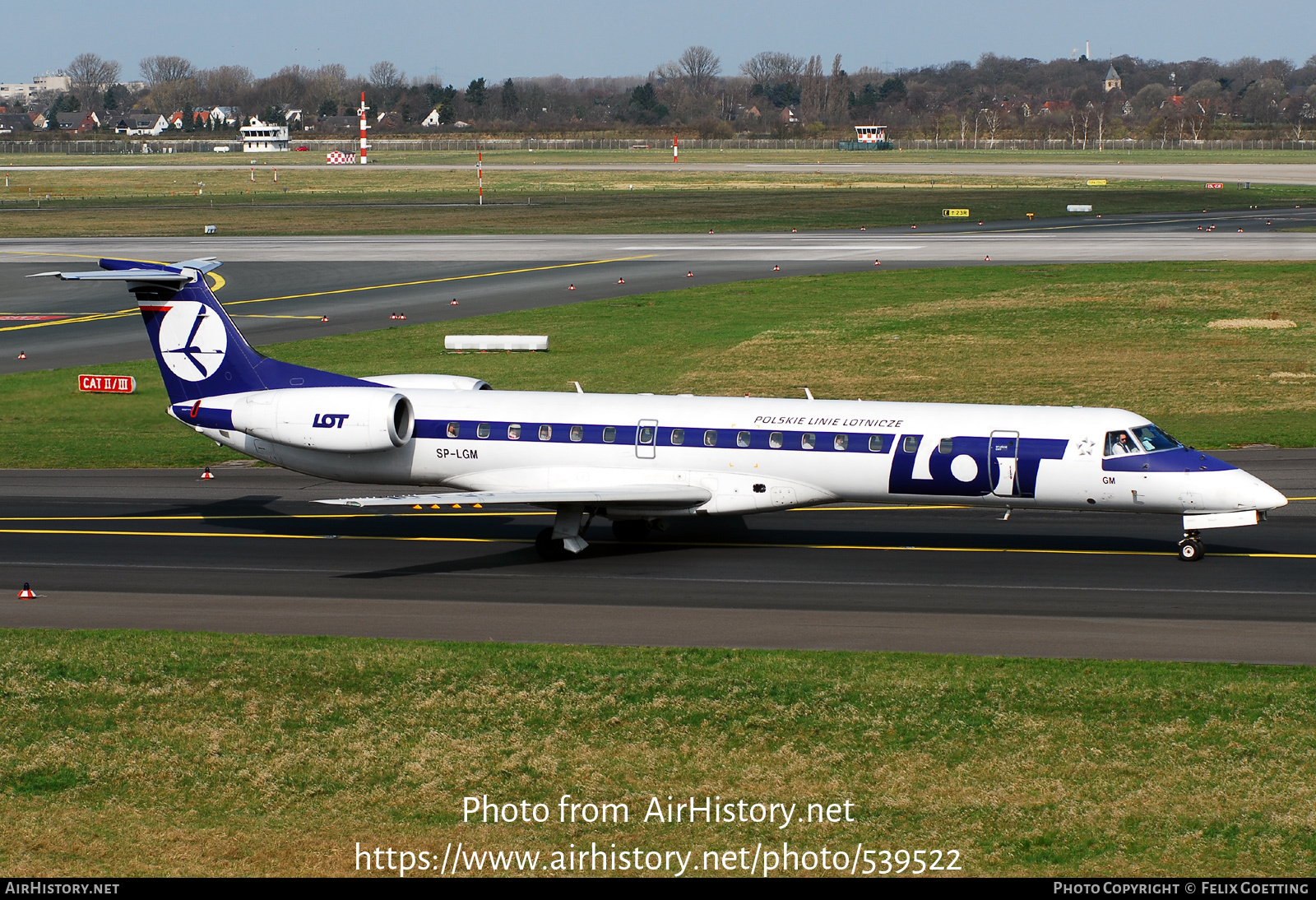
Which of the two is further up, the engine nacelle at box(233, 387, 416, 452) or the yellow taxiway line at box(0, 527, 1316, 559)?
the engine nacelle at box(233, 387, 416, 452)

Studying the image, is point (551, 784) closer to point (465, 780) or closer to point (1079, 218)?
point (465, 780)

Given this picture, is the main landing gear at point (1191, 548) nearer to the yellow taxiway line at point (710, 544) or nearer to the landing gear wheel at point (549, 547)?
the yellow taxiway line at point (710, 544)

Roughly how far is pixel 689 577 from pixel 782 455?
3206 mm

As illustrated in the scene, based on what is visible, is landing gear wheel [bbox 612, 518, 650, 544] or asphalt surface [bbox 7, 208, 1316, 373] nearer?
landing gear wheel [bbox 612, 518, 650, 544]

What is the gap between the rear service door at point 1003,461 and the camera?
27.2 metres

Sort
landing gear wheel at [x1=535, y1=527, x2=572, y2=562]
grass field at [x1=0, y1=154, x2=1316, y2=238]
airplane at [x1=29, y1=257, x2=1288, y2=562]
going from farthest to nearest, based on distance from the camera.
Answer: grass field at [x1=0, y1=154, x2=1316, y2=238], landing gear wheel at [x1=535, y1=527, x2=572, y2=562], airplane at [x1=29, y1=257, x2=1288, y2=562]

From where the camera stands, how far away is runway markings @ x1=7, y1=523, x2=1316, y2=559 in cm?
2852

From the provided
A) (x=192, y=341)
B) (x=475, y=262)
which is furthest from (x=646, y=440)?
(x=475, y=262)

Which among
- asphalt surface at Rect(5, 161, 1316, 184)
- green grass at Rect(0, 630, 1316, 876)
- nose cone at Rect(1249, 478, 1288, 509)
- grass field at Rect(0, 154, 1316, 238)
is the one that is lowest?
green grass at Rect(0, 630, 1316, 876)

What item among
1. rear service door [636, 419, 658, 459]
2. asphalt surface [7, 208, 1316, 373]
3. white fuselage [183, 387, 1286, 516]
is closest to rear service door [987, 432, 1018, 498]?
white fuselage [183, 387, 1286, 516]

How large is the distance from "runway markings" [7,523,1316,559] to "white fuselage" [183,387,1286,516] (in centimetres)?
146

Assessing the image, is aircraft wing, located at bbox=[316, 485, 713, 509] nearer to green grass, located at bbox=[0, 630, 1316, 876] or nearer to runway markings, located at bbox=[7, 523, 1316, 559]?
runway markings, located at bbox=[7, 523, 1316, 559]

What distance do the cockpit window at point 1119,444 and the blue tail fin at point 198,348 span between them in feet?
51.1

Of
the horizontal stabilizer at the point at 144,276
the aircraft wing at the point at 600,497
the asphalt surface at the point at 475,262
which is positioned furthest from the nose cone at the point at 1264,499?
the asphalt surface at the point at 475,262
